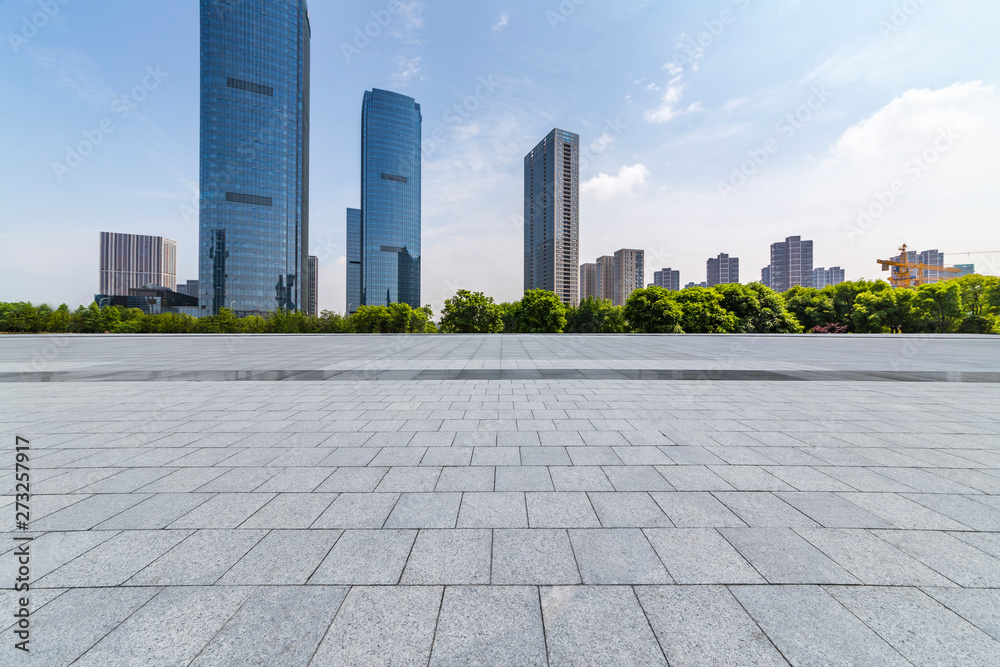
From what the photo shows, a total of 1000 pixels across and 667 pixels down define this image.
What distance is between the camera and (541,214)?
113 m

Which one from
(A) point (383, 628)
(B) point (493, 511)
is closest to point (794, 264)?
(B) point (493, 511)

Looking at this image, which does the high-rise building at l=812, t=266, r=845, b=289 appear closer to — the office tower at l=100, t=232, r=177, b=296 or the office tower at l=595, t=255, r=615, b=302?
the office tower at l=595, t=255, r=615, b=302

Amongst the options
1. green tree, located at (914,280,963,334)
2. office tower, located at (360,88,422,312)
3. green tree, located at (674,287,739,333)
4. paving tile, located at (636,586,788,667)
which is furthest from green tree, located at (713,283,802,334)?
office tower, located at (360,88,422,312)

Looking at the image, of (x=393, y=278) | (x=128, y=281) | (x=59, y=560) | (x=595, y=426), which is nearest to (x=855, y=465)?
(x=595, y=426)

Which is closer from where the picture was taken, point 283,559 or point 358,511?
point 283,559

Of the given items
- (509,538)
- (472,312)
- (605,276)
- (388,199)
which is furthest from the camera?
(605,276)

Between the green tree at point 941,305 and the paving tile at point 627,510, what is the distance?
217 ft

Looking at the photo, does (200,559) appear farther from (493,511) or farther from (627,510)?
(627,510)

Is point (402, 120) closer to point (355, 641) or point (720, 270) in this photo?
point (720, 270)

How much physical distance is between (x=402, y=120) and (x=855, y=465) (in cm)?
16378

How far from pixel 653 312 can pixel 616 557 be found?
4794 centimetres

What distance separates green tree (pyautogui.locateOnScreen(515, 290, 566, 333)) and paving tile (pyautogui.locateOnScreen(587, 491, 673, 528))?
53.6 m

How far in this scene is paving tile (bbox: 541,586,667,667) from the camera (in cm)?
184

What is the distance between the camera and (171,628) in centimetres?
204
